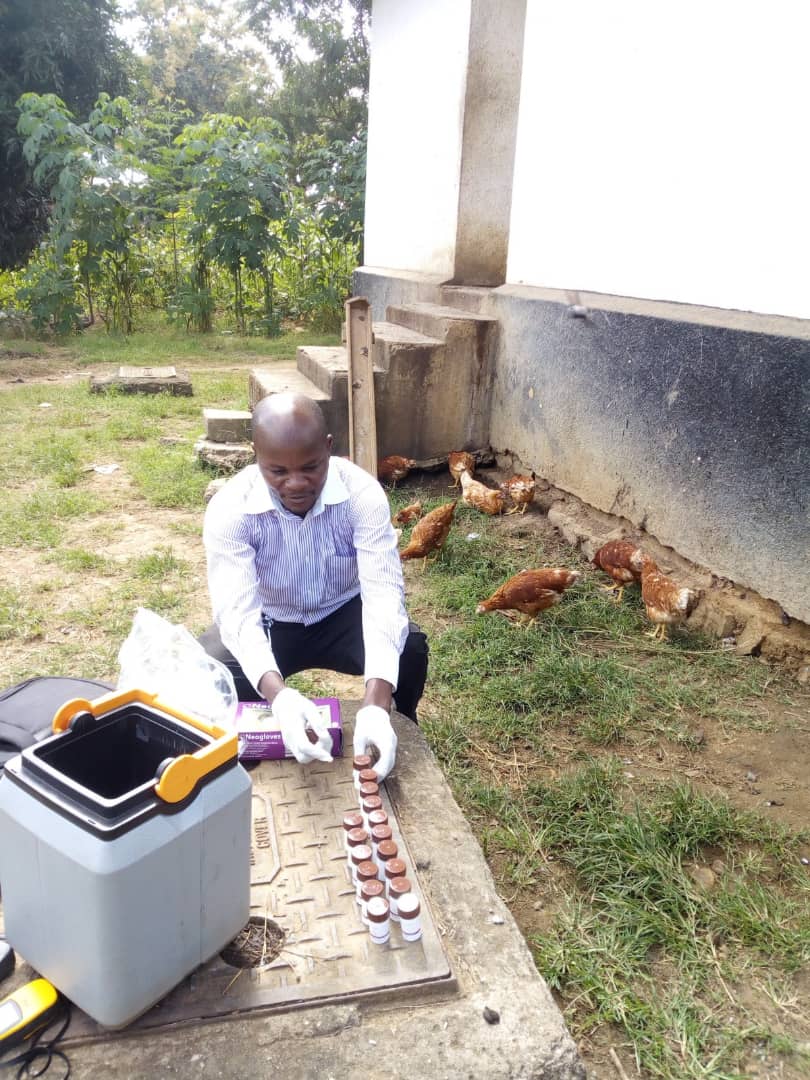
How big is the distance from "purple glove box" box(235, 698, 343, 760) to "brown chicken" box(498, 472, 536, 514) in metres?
3.05

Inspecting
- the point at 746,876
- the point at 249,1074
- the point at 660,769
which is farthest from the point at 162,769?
the point at 660,769

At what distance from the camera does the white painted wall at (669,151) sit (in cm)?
315

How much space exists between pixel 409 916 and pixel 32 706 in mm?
1135

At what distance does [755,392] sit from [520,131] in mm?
3110

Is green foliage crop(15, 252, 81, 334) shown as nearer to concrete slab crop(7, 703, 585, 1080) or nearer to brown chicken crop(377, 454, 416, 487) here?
brown chicken crop(377, 454, 416, 487)

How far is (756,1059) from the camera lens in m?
1.69

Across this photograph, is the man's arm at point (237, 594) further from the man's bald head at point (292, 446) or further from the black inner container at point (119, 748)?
the black inner container at point (119, 748)

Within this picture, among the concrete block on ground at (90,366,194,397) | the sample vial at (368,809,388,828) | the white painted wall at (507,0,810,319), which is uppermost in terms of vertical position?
the white painted wall at (507,0,810,319)

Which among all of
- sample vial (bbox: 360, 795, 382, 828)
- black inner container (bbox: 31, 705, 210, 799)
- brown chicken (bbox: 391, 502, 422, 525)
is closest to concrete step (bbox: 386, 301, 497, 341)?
brown chicken (bbox: 391, 502, 422, 525)

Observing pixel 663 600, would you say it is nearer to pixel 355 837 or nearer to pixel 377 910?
pixel 355 837

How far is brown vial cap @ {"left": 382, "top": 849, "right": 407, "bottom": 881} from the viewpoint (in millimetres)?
1514

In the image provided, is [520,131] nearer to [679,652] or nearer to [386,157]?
[386,157]

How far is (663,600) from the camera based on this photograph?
3406 millimetres

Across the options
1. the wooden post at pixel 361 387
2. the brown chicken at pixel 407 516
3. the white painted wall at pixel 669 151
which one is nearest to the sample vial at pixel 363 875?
the white painted wall at pixel 669 151
